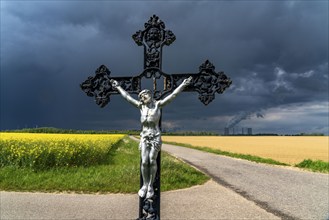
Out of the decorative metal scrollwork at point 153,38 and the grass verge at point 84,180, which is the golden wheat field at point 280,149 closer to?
the grass verge at point 84,180

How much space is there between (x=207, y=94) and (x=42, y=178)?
32.3 feet

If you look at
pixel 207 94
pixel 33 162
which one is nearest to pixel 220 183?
pixel 33 162

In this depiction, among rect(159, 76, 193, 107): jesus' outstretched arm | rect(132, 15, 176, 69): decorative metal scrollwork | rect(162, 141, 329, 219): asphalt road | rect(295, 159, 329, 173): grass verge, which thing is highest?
rect(132, 15, 176, 69): decorative metal scrollwork

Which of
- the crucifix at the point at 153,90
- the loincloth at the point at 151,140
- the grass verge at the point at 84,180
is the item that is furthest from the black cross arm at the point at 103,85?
the grass verge at the point at 84,180

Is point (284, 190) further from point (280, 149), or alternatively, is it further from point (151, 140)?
point (280, 149)

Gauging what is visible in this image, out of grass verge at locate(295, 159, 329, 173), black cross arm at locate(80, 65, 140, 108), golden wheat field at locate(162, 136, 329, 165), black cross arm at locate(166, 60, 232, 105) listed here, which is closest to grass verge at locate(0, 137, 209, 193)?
black cross arm at locate(80, 65, 140, 108)

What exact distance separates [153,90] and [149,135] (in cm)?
88

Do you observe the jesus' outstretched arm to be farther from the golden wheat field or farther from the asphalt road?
the golden wheat field

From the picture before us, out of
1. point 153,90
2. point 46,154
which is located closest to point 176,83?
point 153,90

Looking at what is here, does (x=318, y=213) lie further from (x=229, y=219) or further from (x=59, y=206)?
(x=59, y=206)

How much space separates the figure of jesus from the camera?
15.3ft

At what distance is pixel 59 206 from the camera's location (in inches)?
380

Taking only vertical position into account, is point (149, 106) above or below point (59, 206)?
above

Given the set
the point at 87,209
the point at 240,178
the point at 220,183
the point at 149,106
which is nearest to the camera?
the point at 149,106
